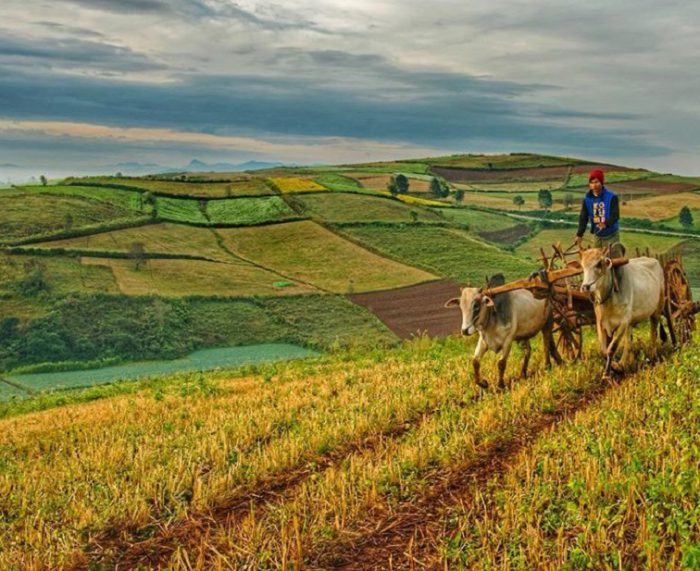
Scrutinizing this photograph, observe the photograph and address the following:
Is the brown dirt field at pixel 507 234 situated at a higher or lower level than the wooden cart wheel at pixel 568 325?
lower

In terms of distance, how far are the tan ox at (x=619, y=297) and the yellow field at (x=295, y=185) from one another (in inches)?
3150

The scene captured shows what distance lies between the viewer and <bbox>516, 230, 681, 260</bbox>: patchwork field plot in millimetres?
70688

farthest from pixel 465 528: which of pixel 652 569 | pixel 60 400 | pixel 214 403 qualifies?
pixel 60 400

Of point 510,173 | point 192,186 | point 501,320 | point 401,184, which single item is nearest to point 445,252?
point 401,184

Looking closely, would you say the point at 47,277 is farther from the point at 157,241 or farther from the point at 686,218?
the point at 686,218

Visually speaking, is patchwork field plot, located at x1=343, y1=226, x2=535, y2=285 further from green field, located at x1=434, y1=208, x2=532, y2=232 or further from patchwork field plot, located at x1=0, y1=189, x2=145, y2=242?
patchwork field plot, located at x1=0, y1=189, x2=145, y2=242

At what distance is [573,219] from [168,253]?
2364 inches

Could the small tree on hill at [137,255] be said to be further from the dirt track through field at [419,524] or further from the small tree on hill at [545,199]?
the small tree on hill at [545,199]

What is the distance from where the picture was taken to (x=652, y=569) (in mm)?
5246

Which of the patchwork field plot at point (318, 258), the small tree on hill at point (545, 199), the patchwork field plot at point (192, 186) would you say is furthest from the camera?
the small tree on hill at point (545, 199)

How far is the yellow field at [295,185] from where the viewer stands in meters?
93.4

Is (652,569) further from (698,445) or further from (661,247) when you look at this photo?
(661,247)

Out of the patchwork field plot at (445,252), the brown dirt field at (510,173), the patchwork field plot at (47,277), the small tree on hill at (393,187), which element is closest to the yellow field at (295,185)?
the small tree on hill at (393,187)

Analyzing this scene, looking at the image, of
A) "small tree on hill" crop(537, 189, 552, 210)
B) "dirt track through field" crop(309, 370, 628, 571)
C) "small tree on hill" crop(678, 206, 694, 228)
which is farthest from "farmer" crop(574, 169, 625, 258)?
"small tree on hill" crop(537, 189, 552, 210)
